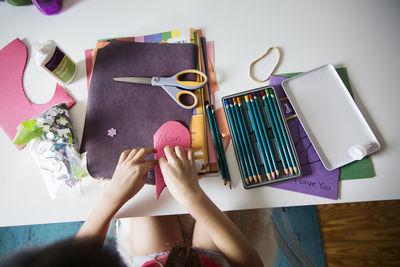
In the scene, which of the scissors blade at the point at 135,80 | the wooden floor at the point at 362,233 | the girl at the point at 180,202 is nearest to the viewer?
the girl at the point at 180,202

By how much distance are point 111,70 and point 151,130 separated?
0.21 metres

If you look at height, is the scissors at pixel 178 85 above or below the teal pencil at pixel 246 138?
above

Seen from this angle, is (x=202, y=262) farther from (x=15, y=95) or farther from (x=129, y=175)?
(x=15, y=95)

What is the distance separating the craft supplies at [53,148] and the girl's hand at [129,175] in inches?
4.0

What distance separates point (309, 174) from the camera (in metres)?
0.49

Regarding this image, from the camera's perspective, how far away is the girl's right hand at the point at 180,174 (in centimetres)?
45

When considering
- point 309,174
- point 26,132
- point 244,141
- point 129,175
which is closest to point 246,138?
point 244,141

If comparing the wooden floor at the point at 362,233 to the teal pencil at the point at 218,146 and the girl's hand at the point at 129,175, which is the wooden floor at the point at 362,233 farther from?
the girl's hand at the point at 129,175

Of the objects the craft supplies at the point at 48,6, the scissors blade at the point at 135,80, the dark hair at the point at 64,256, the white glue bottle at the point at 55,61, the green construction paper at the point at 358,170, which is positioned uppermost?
the craft supplies at the point at 48,6

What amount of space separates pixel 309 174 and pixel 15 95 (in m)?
0.80

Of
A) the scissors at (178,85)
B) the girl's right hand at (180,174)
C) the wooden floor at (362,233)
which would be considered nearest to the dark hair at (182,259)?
the girl's right hand at (180,174)

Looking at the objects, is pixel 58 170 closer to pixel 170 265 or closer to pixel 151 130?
pixel 151 130

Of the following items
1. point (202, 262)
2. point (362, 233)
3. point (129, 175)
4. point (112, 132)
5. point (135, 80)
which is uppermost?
point (135, 80)

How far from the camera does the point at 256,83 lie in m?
0.56
